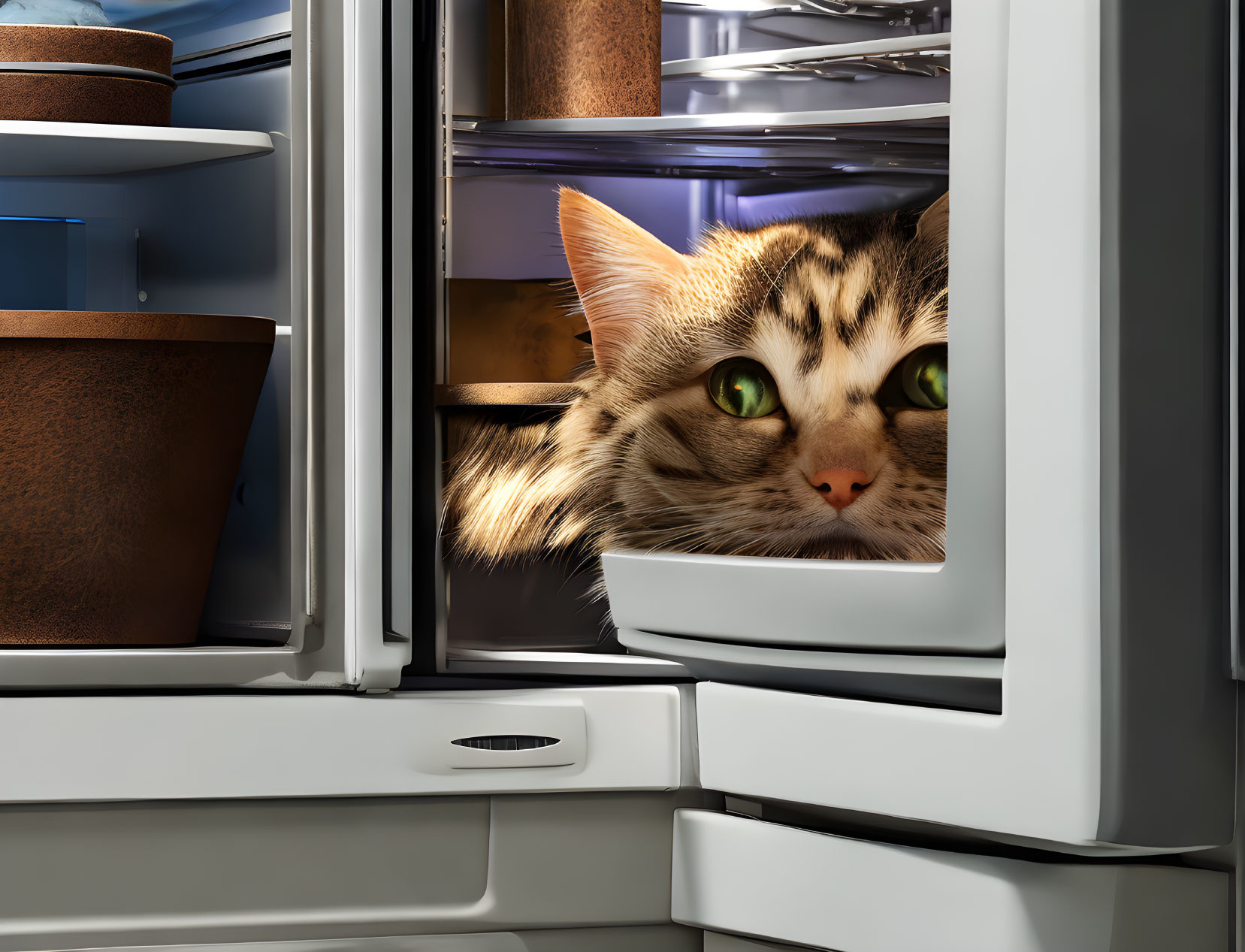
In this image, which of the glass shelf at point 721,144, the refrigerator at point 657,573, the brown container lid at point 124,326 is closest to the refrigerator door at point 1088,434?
the refrigerator at point 657,573

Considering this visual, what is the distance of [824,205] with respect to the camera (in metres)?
0.98

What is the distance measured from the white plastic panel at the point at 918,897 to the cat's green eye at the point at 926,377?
33 centimetres

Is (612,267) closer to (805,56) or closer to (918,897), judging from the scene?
(805,56)

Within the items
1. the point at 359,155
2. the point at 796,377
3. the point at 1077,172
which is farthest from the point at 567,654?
the point at 1077,172

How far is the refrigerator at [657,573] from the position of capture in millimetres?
590

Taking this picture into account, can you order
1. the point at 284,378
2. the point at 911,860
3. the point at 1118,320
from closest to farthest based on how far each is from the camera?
the point at 1118,320 → the point at 911,860 → the point at 284,378

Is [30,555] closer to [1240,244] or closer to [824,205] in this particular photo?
[824,205]

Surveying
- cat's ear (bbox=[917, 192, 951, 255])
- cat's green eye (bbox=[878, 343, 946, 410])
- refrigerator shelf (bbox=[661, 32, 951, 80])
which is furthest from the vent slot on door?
refrigerator shelf (bbox=[661, 32, 951, 80])

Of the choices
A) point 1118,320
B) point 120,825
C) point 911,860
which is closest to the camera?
point 1118,320

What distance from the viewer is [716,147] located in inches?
36.7

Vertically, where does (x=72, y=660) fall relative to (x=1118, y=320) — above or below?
below

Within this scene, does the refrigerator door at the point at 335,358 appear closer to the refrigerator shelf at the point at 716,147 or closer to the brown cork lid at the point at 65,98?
the brown cork lid at the point at 65,98

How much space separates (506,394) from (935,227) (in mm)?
377

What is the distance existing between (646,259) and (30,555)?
58cm
